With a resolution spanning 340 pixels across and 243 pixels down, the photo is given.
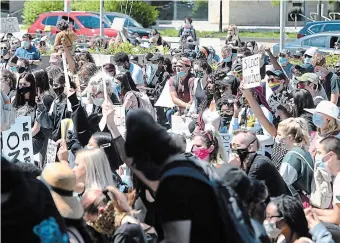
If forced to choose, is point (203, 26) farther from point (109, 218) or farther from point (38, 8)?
point (109, 218)

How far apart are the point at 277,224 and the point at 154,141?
4.56ft

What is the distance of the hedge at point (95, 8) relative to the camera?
41.9m

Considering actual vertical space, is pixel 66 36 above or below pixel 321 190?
above

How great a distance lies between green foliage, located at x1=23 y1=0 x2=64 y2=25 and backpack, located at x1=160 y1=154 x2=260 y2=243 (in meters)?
38.0

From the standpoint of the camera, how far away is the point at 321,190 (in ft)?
23.1

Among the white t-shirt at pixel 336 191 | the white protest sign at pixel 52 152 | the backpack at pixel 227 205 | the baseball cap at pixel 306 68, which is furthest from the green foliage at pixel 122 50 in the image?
the backpack at pixel 227 205

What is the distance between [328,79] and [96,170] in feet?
26.2

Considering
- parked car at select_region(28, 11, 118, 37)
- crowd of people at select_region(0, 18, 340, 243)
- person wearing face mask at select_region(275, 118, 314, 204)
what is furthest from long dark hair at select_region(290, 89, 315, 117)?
parked car at select_region(28, 11, 118, 37)

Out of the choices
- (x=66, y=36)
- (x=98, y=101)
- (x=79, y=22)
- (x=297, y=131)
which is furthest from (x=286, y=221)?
(x=79, y=22)

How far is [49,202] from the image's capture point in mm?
4254

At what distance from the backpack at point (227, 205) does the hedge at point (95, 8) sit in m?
36.9

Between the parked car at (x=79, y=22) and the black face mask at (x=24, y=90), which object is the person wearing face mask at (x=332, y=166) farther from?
the parked car at (x=79, y=22)

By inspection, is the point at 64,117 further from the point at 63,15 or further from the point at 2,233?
the point at 63,15

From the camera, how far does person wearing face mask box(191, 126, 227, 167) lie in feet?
24.0
